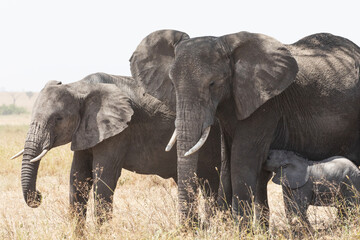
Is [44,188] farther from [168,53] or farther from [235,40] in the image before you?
[235,40]

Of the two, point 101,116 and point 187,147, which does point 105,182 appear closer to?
point 101,116

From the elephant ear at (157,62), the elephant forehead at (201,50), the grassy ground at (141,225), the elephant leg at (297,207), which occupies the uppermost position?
the elephant forehead at (201,50)

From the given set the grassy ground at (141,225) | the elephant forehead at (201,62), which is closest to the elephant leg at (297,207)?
the grassy ground at (141,225)

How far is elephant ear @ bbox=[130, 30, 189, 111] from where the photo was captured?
591 centimetres

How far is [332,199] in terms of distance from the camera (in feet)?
18.3

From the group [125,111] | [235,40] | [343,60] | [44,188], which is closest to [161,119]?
[125,111]

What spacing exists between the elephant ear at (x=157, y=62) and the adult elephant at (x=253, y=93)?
0.01 metres

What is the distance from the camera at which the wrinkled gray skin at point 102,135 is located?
20.6 feet

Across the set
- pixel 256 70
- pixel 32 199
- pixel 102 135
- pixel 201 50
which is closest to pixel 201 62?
pixel 201 50

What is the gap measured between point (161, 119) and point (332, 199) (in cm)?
217

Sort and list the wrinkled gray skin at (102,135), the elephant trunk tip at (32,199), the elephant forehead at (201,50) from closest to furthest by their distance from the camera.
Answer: the elephant forehead at (201,50) → the elephant trunk tip at (32,199) → the wrinkled gray skin at (102,135)

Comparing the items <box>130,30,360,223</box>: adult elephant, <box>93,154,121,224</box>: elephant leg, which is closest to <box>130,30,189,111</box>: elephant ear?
<box>130,30,360,223</box>: adult elephant

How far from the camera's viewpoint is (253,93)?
17.7ft

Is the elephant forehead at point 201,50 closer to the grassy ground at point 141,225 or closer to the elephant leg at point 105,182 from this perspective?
the grassy ground at point 141,225
